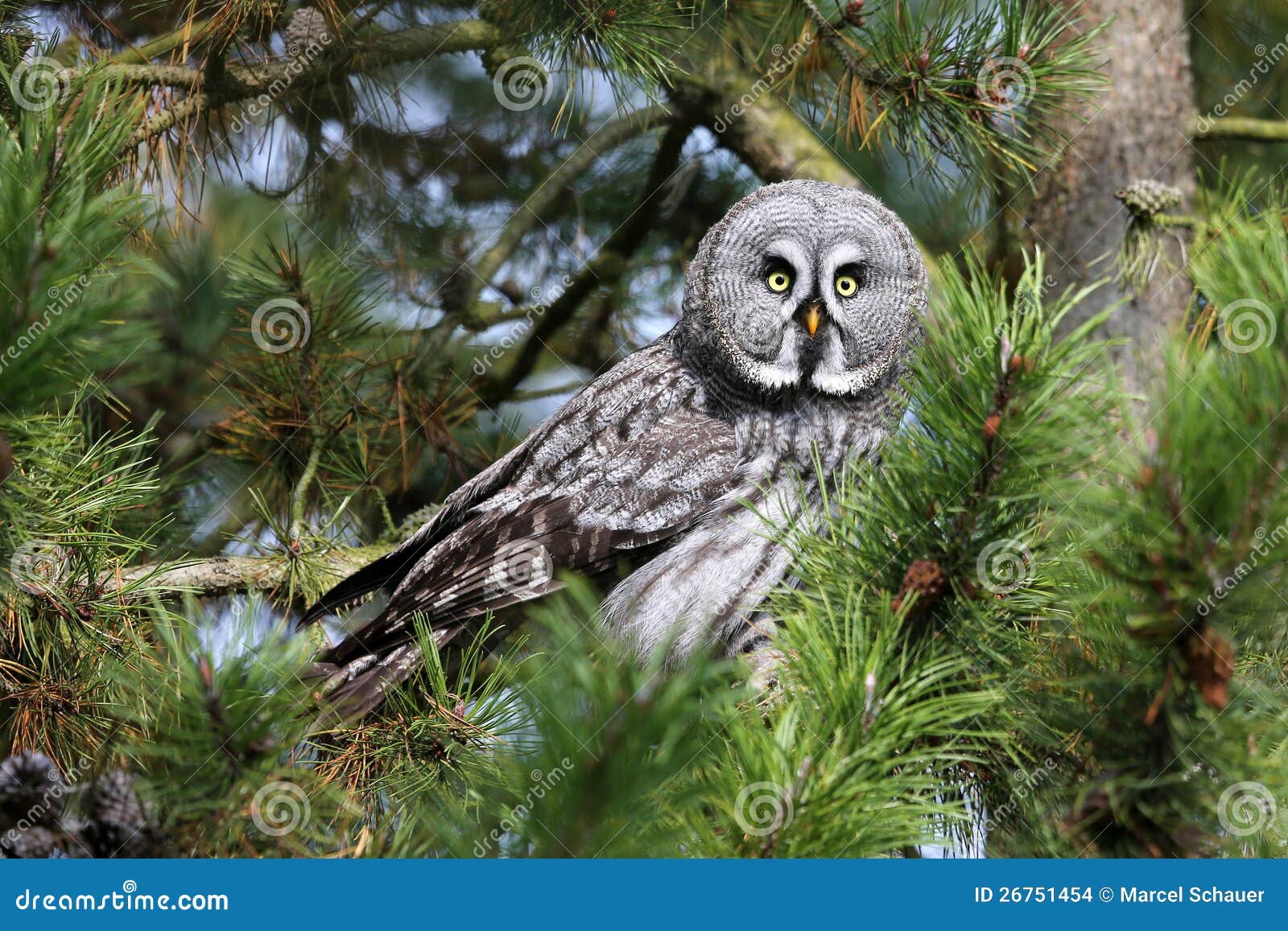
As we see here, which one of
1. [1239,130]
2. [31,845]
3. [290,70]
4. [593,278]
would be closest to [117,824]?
[31,845]

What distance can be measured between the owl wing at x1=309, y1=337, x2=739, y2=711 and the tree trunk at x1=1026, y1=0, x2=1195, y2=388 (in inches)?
75.6

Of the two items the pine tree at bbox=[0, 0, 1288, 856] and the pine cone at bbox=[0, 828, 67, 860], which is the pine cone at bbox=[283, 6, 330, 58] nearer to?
the pine tree at bbox=[0, 0, 1288, 856]

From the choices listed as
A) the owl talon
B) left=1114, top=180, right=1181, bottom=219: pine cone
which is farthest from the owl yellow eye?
left=1114, top=180, right=1181, bottom=219: pine cone

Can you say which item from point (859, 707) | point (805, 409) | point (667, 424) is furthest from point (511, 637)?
point (859, 707)

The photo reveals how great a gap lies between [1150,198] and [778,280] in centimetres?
173

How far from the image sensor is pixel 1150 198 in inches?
163

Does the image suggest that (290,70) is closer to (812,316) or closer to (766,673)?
(812,316)

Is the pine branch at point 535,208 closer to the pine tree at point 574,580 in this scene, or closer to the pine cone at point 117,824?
the pine tree at point 574,580

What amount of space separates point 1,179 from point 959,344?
156 centimetres

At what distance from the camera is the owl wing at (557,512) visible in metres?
3.23

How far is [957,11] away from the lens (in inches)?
125

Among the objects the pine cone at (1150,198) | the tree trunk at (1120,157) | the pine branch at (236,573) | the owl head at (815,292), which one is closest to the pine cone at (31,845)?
the pine branch at (236,573)

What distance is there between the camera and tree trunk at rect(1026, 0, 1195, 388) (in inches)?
170

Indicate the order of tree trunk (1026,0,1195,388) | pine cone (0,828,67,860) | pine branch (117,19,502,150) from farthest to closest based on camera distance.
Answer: tree trunk (1026,0,1195,388) < pine branch (117,19,502,150) < pine cone (0,828,67,860)
